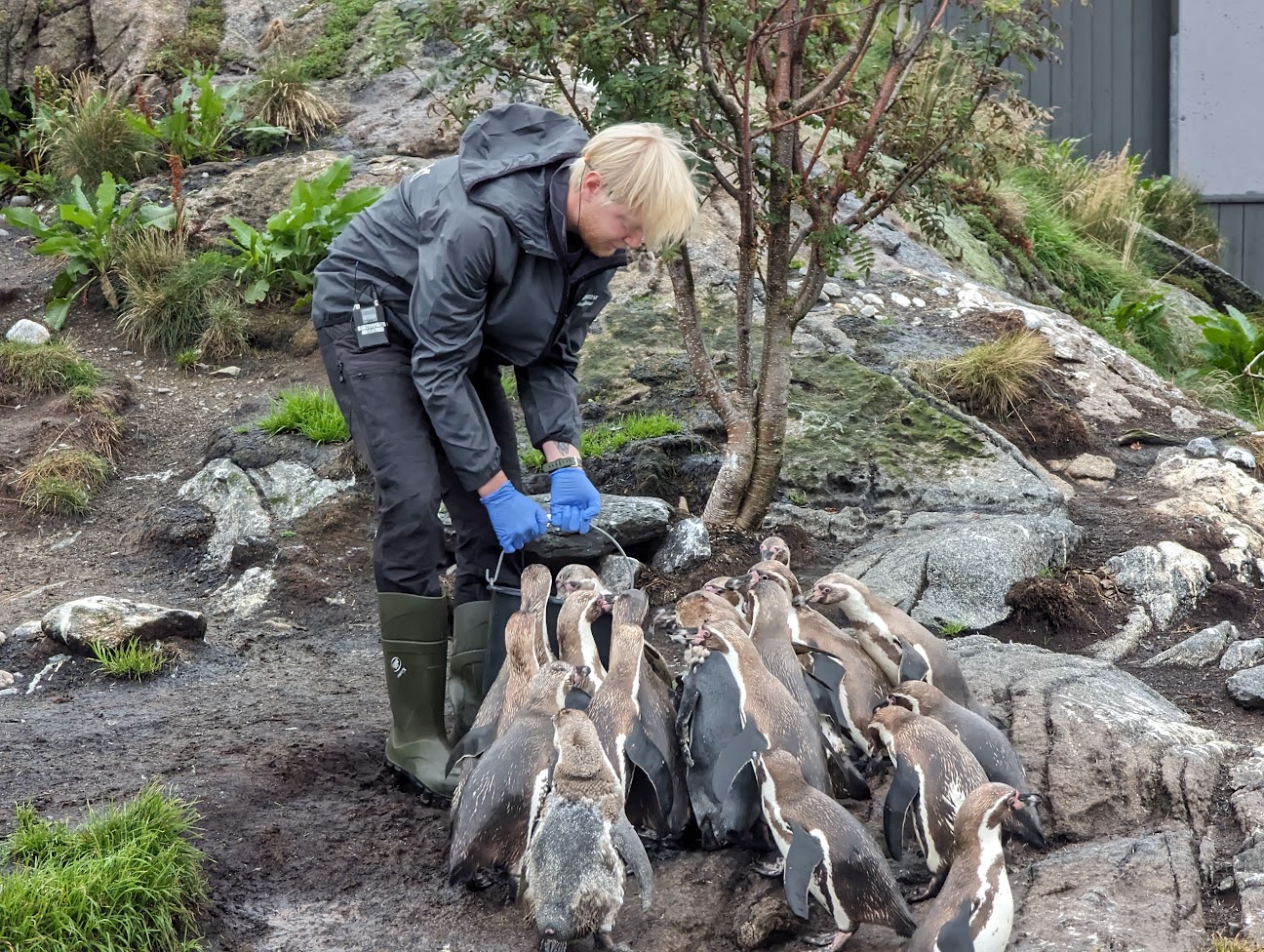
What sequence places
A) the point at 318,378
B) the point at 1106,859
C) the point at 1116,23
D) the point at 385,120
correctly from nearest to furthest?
the point at 1106,859 → the point at 318,378 → the point at 385,120 → the point at 1116,23

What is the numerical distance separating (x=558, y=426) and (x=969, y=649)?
1.98 metres

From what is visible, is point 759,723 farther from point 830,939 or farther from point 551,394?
point 551,394

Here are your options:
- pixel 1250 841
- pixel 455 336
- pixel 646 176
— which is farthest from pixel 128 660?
pixel 1250 841

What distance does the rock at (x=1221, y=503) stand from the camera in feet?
20.6

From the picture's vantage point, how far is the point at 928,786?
3699 millimetres

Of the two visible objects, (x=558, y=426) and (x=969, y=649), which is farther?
(x=969, y=649)

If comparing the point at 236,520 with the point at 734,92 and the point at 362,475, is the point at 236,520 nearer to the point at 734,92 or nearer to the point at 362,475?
the point at 362,475

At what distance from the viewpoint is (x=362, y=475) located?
7246mm

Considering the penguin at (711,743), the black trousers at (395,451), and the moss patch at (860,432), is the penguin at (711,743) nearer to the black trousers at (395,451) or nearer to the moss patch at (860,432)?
the black trousers at (395,451)

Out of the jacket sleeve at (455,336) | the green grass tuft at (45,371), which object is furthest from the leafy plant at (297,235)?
the jacket sleeve at (455,336)

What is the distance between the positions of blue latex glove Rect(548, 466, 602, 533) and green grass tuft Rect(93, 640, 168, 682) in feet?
6.90

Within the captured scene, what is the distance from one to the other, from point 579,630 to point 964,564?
2.32 meters

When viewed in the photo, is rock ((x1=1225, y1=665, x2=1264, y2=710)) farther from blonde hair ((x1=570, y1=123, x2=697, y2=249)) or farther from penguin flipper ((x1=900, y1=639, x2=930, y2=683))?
blonde hair ((x1=570, y1=123, x2=697, y2=249))

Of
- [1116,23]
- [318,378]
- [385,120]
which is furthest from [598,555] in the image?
[1116,23]
